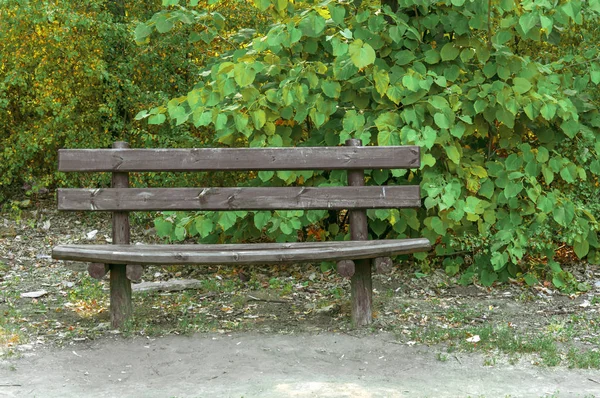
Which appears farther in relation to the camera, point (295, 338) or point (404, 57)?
point (404, 57)

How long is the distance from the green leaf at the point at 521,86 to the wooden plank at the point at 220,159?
143 cm

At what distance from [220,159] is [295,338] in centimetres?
122

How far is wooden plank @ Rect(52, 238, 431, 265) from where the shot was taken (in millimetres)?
5293

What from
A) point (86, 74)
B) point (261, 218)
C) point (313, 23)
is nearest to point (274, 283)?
point (261, 218)

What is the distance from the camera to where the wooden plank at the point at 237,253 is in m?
5.29

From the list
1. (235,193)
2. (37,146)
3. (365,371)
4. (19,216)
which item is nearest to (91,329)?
(235,193)

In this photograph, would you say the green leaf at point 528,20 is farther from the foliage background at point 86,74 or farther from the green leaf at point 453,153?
the foliage background at point 86,74

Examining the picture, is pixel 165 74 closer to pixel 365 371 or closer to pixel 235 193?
pixel 235 193

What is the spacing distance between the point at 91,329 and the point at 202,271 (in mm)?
1924

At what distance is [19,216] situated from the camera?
376 inches

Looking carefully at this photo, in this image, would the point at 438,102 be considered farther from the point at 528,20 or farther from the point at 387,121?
the point at 528,20

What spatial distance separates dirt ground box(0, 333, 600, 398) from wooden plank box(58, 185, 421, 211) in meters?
0.83

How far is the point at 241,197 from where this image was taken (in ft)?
18.4

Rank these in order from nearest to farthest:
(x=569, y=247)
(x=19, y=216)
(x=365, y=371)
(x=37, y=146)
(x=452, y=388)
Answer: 1. (x=452, y=388)
2. (x=365, y=371)
3. (x=569, y=247)
4. (x=37, y=146)
5. (x=19, y=216)
